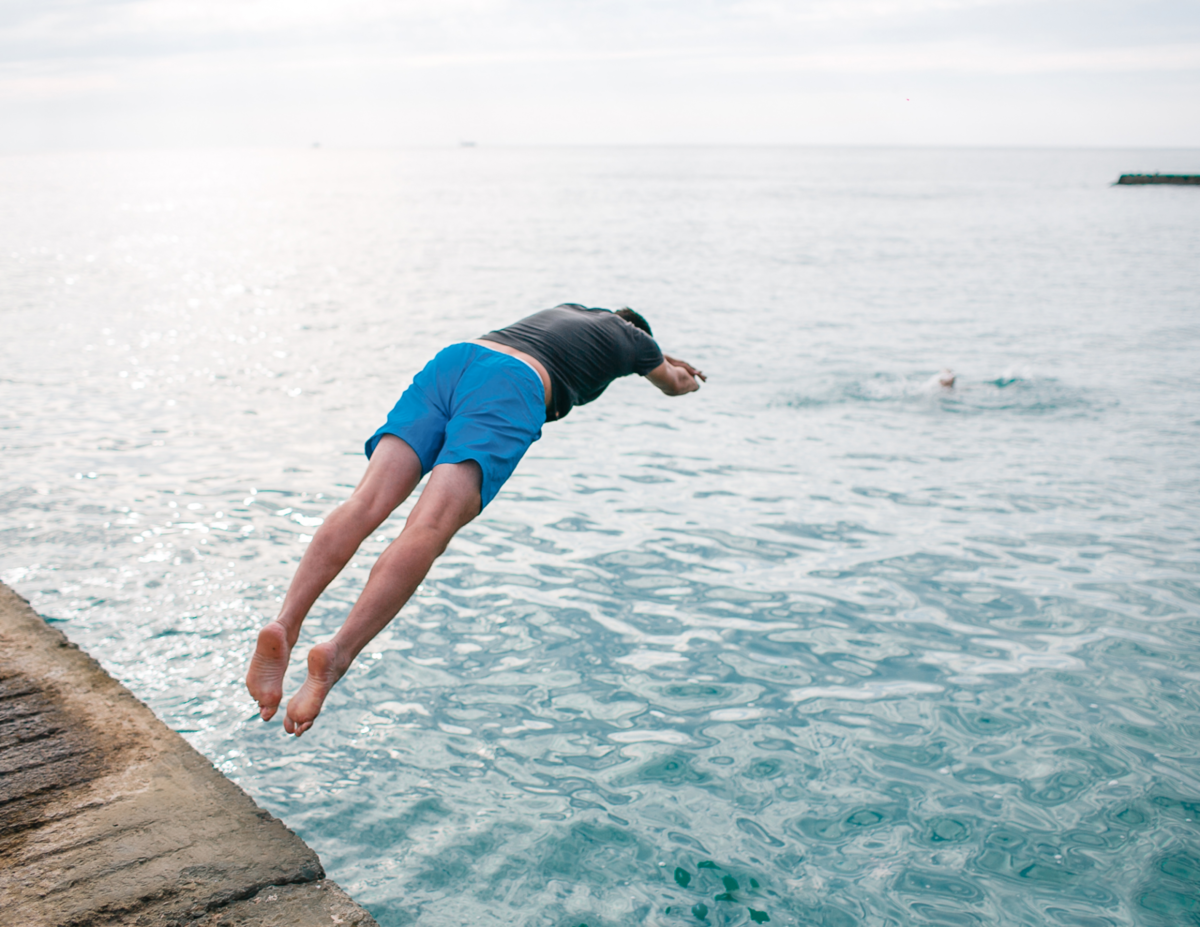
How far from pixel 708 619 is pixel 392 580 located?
4.53 meters

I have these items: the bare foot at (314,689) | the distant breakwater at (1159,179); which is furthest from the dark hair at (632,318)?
the distant breakwater at (1159,179)

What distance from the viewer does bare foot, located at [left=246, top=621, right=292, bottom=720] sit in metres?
3.94

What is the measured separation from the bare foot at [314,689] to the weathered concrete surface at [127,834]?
1.88 feet

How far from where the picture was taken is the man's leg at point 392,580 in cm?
385

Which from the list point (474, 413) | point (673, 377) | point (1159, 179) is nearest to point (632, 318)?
point (673, 377)

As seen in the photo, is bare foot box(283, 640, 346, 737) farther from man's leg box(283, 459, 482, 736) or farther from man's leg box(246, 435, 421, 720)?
man's leg box(246, 435, 421, 720)

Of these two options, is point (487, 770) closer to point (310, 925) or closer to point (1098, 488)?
point (310, 925)

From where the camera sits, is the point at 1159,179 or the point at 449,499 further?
the point at 1159,179

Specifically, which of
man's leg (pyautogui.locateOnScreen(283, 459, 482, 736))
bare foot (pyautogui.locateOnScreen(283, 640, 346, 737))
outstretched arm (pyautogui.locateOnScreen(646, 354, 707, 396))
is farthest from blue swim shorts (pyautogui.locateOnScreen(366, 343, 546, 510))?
outstretched arm (pyautogui.locateOnScreen(646, 354, 707, 396))

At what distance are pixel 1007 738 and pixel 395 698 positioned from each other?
14.2 ft

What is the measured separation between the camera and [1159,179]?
3844 inches

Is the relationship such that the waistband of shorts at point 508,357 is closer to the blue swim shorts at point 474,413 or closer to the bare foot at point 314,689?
the blue swim shorts at point 474,413

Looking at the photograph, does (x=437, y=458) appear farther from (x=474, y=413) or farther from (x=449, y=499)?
(x=449, y=499)

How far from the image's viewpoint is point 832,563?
361 inches
